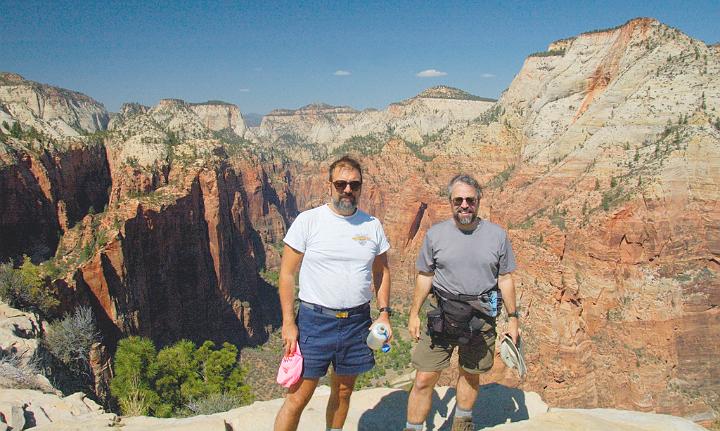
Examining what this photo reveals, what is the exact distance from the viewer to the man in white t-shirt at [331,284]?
19.7ft

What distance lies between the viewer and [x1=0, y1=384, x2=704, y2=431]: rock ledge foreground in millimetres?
6914

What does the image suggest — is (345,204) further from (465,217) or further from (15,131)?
(15,131)

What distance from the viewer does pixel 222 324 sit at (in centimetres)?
5188

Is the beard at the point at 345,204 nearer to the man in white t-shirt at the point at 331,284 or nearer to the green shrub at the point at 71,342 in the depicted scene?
the man in white t-shirt at the point at 331,284

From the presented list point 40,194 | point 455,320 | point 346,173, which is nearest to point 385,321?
point 455,320

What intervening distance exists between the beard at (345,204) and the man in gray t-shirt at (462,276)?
4.48 feet

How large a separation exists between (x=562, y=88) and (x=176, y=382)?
55.6 meters

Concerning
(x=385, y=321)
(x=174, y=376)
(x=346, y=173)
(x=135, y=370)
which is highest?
(x=346, y=173)

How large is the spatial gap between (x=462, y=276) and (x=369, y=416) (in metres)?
4.03

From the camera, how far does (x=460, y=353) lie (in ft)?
23.1

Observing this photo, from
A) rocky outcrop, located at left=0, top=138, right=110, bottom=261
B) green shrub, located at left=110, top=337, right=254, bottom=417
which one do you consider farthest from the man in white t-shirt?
rocky outcrop, located at left=0, top=138, right=110, bottom=261

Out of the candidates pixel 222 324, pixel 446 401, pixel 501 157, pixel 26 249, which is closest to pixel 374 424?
pixel 446 401

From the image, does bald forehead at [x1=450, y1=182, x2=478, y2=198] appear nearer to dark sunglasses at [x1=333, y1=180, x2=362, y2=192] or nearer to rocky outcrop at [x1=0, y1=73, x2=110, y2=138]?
dark sunglasses at [x1=333, y1=180, x2=362, y2=192]

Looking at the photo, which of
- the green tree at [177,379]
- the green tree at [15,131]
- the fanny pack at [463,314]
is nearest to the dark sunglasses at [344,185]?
the fanny pack at [463,314]
